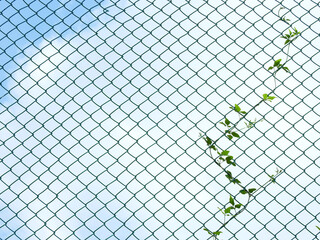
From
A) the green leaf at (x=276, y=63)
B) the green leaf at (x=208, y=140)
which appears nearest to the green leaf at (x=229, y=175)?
the green leaf at (x=208, y=140)

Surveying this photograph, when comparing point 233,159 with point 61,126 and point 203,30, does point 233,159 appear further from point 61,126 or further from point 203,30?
point 61,126

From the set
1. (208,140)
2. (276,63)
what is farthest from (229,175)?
(276,63)

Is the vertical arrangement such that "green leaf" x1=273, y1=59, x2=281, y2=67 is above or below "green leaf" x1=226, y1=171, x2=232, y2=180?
above

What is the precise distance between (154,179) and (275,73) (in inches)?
34.1

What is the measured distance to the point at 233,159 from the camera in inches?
102

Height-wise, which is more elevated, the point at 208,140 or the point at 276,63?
the point at 276,63

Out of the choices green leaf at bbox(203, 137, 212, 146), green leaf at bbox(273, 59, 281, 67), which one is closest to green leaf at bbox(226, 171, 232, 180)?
green leaf at bbox(203, 137, 212, 146)

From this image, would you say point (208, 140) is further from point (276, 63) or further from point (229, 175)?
point (276, 63)

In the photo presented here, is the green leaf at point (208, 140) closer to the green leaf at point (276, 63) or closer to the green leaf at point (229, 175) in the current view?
the green leaf at point (229, 175)

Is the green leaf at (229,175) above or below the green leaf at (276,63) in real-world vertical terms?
below

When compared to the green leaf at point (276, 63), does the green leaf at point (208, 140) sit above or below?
below

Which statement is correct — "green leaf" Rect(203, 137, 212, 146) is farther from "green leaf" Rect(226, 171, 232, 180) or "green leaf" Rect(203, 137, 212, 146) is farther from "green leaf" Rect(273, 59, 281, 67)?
"green leaf" Rect(273, 59, 281, 67)

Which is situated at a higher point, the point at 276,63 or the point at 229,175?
the point at 276,63

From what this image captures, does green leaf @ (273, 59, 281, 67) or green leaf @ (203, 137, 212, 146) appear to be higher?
green leaf @ (273, 59, 281, 67)
